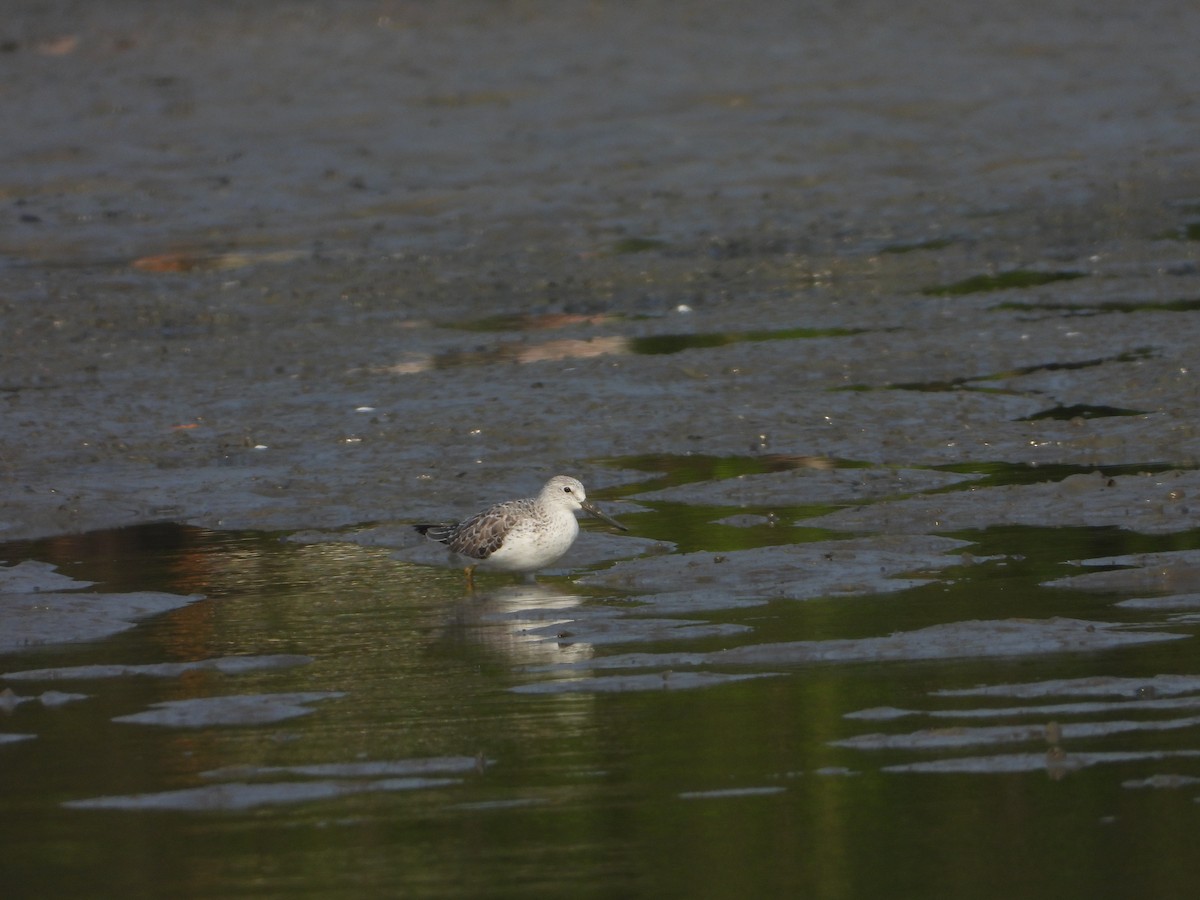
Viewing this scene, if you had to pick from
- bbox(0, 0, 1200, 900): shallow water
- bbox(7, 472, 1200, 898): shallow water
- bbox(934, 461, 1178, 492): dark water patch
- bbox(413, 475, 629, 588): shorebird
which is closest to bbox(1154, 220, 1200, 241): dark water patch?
bbox(0, 0, 1200, 900): shallow water

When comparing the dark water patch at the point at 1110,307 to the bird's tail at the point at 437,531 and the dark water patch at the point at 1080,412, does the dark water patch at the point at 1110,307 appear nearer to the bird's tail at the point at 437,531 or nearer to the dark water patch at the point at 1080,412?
the dark water patch at the point at 1080,412

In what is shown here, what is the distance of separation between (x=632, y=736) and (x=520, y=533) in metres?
2.68

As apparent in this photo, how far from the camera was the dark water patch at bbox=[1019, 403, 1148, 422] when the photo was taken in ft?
35.7

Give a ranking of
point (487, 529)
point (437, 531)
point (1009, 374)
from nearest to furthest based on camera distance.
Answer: point (487, 529), point (437, 531), point (1009, 374)

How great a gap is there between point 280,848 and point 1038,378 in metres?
7.62

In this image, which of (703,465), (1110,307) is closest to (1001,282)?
(1110,307)

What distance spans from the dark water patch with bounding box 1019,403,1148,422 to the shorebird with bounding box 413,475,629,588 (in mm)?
3117

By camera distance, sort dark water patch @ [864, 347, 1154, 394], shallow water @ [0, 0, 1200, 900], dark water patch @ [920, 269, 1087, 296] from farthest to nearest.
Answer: dark water patch @ [920, 269, 1087, 296]
dark water patch @ [864, 347, 1154, 394]
shallow water @ [0, 0, 1200, 900]

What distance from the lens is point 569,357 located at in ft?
43.1

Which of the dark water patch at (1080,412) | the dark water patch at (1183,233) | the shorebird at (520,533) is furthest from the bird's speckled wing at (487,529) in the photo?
the dark water patch at (1183,233)

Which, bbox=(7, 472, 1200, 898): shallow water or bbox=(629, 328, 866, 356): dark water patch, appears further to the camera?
bbox=(629, 328, 866, 356): dark water patch

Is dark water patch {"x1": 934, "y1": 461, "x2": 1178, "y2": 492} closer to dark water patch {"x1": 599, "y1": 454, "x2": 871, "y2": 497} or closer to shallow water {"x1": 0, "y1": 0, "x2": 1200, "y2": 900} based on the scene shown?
shallow water {"x1": 0, "y1": 0, "x2": 1200, "y2": 900}

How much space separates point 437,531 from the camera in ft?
29.5

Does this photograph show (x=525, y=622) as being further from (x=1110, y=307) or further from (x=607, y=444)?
(x=1110, y=307)
